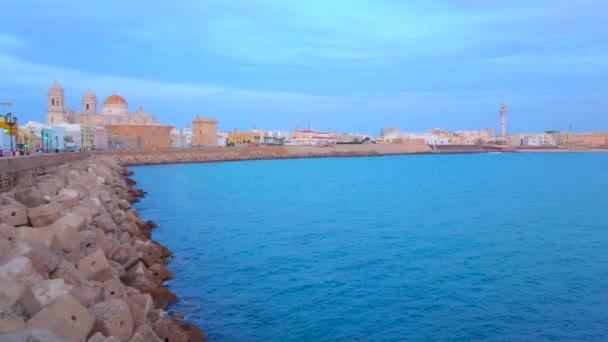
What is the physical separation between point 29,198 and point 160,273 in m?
3.18

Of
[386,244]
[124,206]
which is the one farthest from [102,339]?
[124,206]

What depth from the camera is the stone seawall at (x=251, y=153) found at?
63.7 meters

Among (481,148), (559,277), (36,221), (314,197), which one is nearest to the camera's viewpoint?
(36,221)

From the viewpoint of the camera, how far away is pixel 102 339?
189 inches

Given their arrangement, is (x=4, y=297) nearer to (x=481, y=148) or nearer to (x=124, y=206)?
(x=124, y=206)

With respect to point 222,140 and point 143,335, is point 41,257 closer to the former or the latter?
point 143,335

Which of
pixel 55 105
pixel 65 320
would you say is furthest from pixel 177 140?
pixel 65 320

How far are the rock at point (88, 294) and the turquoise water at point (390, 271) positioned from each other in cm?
203

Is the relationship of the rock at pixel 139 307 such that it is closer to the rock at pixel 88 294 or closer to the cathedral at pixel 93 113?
the rock at pixel 88 294

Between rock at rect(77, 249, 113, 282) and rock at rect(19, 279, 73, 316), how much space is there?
153cm

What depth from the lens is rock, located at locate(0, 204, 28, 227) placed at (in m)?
8.45

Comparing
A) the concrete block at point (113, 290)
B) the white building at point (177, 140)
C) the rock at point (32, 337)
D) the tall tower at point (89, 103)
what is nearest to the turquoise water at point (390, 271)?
the concrete block at point (113, 290)

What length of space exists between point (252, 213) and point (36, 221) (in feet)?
39.9

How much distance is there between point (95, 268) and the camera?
7062mm
